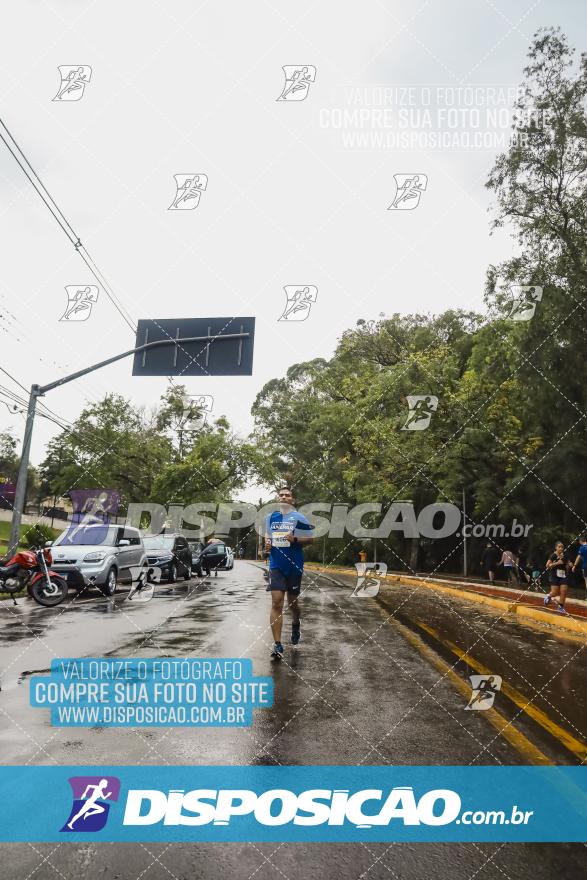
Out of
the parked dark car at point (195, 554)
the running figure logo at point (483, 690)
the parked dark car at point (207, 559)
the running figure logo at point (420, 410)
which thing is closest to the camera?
the running figure logo at point (483, 690)

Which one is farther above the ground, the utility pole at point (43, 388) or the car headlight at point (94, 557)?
the utility pole at point (43, 388)

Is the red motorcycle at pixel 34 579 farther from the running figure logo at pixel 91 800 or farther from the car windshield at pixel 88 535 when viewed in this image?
the running figure logo at pixel 91 800

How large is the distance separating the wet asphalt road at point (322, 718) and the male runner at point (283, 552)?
0.48 metres

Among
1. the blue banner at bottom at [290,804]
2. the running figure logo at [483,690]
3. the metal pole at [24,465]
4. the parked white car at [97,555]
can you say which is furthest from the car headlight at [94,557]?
the blue banner at bottom at [290,804]

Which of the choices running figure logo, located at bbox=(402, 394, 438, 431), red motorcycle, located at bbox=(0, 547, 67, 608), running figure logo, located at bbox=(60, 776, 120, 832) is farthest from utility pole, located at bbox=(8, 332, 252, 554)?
running figure logo, located at bbox=(402, 394, 438, 431)

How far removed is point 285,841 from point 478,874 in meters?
0.89

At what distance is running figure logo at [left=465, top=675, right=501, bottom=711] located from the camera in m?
5.33

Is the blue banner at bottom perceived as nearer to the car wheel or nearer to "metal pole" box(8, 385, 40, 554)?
"metal pole" box(8, 385, 40, 554)

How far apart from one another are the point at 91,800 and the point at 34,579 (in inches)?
379

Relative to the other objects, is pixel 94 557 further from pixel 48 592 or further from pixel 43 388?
pixel 43 388

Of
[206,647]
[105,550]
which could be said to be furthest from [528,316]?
[206,647]

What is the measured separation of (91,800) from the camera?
334 cm

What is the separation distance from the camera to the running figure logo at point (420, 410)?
30109 mm

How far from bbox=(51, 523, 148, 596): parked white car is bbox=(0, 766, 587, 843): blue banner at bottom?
11.3m
